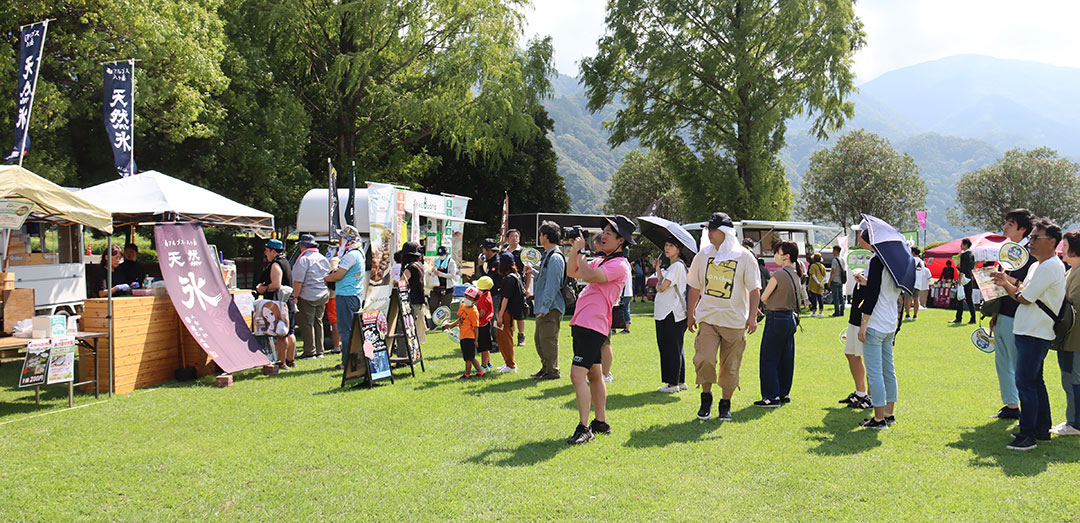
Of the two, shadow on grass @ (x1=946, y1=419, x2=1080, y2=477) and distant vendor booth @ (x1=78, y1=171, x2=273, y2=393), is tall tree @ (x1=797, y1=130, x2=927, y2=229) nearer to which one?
shadow on grass @ (x1=946, y1=419, x2=1080, y2=477)

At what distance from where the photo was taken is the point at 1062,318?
5207mm

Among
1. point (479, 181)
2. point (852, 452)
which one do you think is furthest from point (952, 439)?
point (479, 181)

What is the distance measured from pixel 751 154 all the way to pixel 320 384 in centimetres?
2382

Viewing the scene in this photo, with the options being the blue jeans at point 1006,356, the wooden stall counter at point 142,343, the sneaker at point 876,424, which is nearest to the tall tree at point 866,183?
the blue jeans at point 1006,356

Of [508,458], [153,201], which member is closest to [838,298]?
[508,458]

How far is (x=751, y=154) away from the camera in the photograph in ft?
91.4

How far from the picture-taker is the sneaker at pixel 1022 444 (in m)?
5.07

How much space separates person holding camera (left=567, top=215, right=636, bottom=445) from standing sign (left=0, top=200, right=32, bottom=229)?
5.56 m

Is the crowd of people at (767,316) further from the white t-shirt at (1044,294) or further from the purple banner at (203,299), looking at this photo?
the purple banner at (203,299)

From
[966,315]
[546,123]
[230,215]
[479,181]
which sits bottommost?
[966,315]

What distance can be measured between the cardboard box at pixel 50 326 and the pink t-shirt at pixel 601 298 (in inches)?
216

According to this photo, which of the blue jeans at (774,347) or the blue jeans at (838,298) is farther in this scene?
the blue jeans at (838,298)

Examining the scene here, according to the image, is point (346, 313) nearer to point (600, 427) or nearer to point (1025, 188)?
point (600, 427)

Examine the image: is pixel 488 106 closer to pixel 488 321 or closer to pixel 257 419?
pixel 488 321
